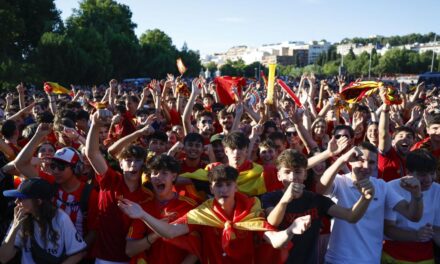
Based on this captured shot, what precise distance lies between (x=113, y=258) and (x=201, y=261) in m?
0.97

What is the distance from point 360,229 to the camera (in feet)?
12.8

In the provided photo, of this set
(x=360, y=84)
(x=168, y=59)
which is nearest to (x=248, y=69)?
(x=168, y=59)

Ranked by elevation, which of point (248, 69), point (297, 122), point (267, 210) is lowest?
point (248, 69)

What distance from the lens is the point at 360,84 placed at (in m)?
8.41

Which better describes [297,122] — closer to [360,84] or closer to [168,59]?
[360,84]

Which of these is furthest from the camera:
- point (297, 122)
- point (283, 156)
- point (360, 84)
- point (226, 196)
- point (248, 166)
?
point (360, 84)

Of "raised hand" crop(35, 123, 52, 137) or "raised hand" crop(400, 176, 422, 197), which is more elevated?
"raised hand" crop(35, 123, 52, 137)

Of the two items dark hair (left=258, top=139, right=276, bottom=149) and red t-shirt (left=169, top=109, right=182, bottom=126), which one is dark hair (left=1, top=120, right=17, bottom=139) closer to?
dark hair (left=258, top=139, right=276, bottom=149)

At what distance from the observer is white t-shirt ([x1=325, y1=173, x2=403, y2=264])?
152 inches

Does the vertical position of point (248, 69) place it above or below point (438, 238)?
below

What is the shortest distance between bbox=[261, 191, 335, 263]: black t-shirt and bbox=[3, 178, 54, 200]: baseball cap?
1757 mm

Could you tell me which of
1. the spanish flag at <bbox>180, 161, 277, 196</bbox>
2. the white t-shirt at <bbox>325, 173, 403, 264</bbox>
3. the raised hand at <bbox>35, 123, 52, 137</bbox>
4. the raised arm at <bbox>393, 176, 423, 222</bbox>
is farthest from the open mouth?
the raised arm at <bbox>393, 176, 423, 222</bbox>

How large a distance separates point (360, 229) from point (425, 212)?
628 mm

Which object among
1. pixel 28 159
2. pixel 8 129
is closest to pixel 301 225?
pixel 28 159
